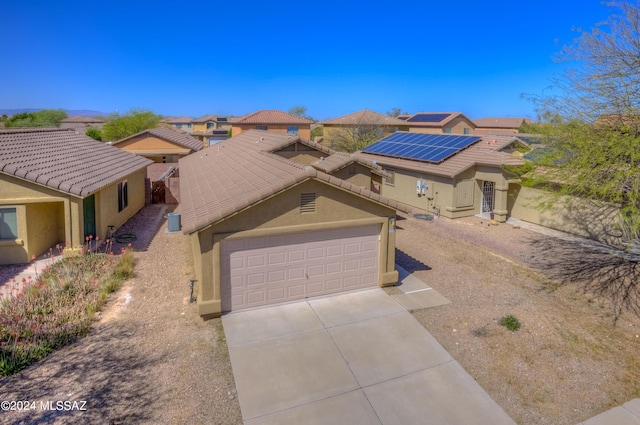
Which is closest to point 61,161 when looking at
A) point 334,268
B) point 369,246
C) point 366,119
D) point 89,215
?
point 89,215

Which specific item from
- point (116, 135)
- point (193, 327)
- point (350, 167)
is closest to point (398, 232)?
point (350, 167)

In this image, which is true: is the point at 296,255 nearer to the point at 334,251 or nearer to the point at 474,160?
the point at 334,251

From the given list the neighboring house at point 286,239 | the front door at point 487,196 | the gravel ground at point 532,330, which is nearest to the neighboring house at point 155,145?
the front door at point 487,196

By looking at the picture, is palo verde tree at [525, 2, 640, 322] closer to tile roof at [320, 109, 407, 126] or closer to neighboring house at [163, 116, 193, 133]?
tile roof at [320, 109, 407, 126]

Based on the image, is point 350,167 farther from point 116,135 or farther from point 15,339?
point 116,135

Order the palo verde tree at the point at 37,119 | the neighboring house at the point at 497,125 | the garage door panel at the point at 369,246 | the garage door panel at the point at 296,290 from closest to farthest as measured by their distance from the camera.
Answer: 1. the garage door panel at the point at 296,290
2. the garage door panel at the point at 369,246
3. the palo verde tree at the point at 37,119
4. the neighboring house at the point at 497,125

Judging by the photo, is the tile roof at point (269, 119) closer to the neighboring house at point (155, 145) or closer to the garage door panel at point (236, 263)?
the neighboring house at point (155, 145)

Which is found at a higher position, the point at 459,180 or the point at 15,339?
the point at 459,180

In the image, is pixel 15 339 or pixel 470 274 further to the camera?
pixel 470 274

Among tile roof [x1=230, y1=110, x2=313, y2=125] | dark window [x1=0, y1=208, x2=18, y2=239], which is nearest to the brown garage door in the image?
dark window [x1=0, y1=208, x2=18, y2=239]
